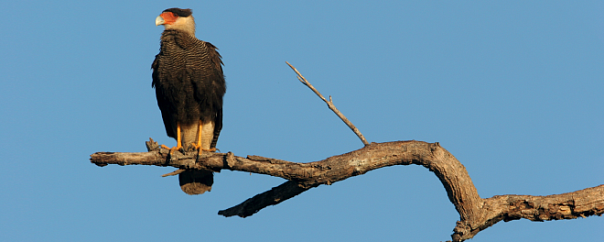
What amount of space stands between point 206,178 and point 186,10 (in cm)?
223

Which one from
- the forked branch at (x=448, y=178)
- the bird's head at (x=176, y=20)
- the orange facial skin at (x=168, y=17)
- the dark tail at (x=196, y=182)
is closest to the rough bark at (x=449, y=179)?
the forked branch at (x=448, y=178)

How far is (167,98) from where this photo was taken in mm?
5758

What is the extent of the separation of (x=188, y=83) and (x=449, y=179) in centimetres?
318

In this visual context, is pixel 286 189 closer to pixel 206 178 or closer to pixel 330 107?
pixel 330 107

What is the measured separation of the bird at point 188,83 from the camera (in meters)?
5.63

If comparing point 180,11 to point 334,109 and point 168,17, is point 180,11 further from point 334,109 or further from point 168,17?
point 334,109

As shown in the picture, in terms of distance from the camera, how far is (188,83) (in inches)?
222

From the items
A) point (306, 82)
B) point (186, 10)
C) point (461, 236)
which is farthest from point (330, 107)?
point (186, 10)

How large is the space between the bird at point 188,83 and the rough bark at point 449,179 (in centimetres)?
140

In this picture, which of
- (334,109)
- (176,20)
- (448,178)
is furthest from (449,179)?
(176,20)

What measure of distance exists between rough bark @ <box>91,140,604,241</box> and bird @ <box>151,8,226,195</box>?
4.60ft

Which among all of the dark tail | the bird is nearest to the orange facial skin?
the bird

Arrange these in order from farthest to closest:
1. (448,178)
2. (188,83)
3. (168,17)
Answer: (168,17), (188,83), (448,178)

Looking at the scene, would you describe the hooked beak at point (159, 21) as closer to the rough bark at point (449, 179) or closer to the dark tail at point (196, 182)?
the dark tail at point (196, 182)
